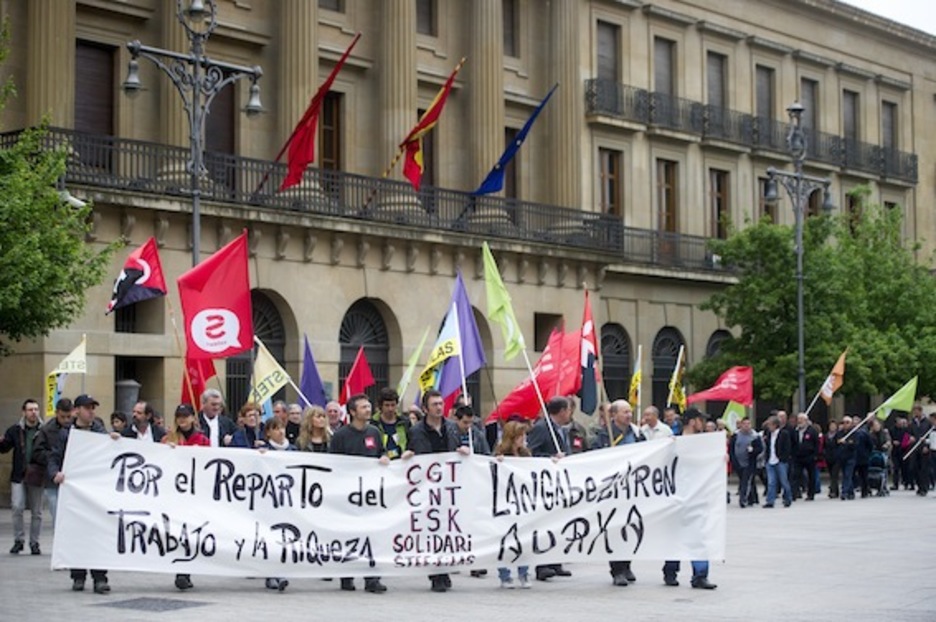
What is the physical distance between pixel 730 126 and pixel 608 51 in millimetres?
5582

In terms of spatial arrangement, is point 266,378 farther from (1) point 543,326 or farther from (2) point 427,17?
(2) point 427,17

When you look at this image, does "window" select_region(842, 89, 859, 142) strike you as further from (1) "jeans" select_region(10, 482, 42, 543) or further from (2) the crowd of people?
(1) "jeans" select_region(10, 482, 42, 543)

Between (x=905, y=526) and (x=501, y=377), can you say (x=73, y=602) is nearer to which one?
(x=905, y=526)

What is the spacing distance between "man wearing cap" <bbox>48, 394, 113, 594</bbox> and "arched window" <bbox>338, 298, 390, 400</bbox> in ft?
49.7

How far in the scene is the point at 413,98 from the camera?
124ft

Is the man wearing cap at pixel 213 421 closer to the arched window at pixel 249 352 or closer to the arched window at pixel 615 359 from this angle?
the arched window at pixel 249 352

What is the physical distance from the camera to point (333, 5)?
37.7m

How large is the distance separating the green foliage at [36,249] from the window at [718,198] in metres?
26.0

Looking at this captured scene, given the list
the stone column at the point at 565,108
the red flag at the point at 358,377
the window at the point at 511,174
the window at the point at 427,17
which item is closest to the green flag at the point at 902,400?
the stone column at the point at 565,108

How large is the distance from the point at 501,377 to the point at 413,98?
6710mm

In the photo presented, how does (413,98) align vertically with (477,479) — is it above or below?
above

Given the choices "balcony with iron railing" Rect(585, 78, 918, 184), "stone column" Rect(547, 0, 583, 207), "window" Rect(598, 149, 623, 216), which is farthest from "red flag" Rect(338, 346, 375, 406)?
"window" Rect(598, 149, 623, 216)

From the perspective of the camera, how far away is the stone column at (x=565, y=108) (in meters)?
42.0

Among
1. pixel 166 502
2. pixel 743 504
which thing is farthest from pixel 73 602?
pixel 743 504
